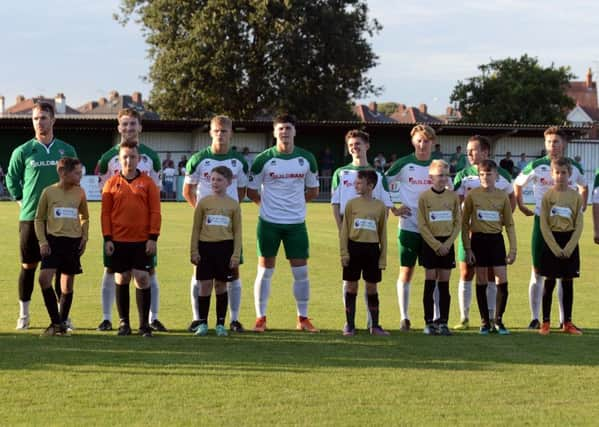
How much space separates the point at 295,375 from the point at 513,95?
62.6 metres

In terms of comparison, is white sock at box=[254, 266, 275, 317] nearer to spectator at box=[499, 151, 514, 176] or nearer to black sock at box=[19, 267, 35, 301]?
black sock at box=[19, 267, 35, 301]

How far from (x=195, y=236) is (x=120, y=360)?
1.61 meters

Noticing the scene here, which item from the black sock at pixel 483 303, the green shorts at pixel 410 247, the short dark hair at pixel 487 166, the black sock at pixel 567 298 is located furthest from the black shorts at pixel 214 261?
the black sock at pixel 567 298

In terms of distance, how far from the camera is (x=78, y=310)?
404 inches

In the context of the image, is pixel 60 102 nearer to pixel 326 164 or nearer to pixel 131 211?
pixel 326 164

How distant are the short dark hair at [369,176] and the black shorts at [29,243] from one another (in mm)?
2995

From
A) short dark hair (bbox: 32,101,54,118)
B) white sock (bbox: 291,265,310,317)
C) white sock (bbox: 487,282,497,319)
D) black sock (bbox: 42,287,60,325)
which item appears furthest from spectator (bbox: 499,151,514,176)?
black sock (bbox: 42,287,60,325)

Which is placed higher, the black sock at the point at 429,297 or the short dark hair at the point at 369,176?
the short dark hair at the point at 369,176

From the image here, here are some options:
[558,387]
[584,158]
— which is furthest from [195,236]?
[584,158]

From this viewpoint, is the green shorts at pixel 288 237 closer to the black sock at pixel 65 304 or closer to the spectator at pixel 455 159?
the black sock at pixel 65 304

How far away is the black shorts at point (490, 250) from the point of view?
9.05m

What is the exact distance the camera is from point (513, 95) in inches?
2638

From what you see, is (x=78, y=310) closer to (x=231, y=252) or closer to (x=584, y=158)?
(x=231, y=252)

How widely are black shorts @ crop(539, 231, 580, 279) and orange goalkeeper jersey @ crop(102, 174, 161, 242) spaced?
3705 mm
